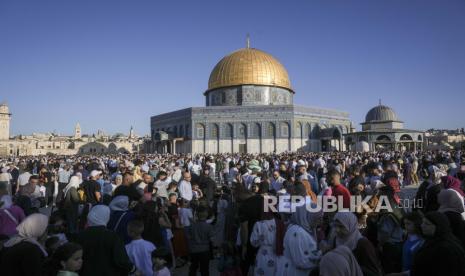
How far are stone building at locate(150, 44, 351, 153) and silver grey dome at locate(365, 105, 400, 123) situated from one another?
5574 mm

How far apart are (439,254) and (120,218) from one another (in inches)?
136

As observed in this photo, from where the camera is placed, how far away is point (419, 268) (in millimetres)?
2969

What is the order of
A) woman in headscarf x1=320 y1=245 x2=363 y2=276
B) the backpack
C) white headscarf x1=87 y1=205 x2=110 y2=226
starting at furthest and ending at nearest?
the backpack
white headscarf x1=87 y1=205 x2=110 y2=226
woman in headscarf x1=320 y1=245 x2=363 y2=276

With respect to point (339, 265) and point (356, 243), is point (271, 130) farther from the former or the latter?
point (339, 265)

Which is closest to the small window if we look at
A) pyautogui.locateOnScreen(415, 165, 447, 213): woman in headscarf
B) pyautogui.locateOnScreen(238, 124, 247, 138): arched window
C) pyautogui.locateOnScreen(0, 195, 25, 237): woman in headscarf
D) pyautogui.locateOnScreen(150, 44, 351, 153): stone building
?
pyautogui.locateOnScreen(150, 44, 351, 153): stone building

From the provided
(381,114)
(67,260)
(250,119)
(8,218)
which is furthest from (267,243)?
(381,114)

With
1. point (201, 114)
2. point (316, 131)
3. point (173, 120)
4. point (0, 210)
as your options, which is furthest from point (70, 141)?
point (0, 210)

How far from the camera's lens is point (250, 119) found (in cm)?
4169

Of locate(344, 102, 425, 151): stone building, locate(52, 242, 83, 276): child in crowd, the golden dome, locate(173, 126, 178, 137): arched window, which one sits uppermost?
the golden dome

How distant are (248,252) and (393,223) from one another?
188 cm

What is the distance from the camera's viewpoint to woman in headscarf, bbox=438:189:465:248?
13.4 ft

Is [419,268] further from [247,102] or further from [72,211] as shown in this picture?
[247,102]

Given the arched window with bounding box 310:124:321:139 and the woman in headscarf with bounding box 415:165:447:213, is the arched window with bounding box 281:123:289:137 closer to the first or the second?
the arched window with bounding box 310:124:321:139

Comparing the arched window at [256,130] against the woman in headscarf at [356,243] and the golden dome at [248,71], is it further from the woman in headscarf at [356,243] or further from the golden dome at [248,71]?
the woman in headscarf at [356,243]
